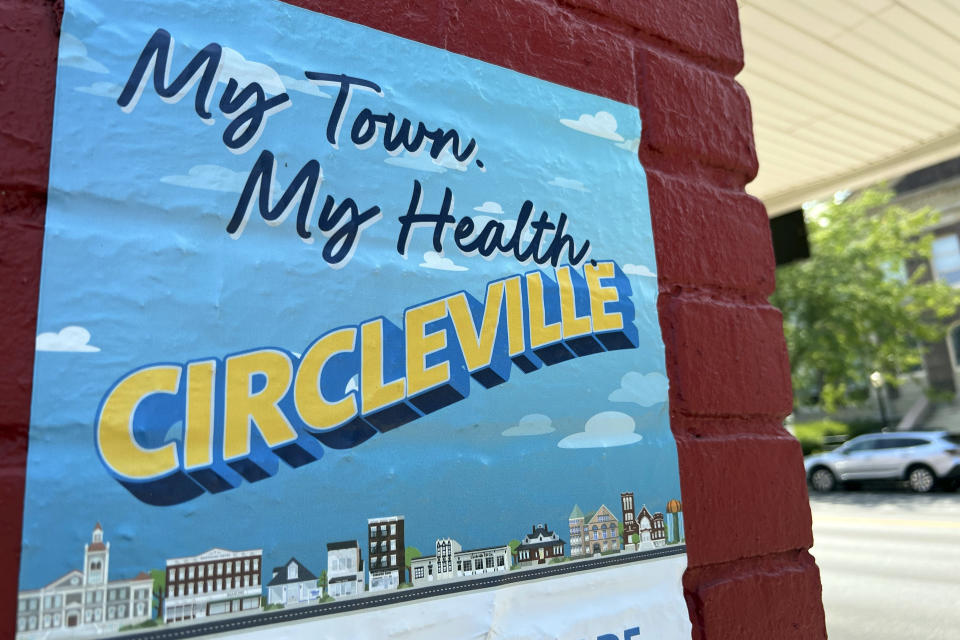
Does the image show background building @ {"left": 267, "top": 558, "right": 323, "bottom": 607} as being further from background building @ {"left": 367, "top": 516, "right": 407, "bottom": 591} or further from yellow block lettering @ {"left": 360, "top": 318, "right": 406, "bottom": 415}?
yellow block lettering @ {"left": 360, "top": 318, "right": 406, "bottom": 415}

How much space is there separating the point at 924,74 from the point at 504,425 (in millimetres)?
3552

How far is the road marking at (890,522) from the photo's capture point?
1068 cm

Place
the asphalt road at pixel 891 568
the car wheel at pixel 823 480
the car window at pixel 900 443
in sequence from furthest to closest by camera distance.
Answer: the car wheel at pixel 823 480 < the car window at pixel 900 443 < the asphalt road at pixel 891 568

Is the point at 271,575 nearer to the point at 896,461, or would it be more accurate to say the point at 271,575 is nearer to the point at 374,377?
the point at 374,377

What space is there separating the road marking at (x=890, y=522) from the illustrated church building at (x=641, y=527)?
37.7ft

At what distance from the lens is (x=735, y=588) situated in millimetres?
1720

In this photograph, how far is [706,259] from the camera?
1882 mm

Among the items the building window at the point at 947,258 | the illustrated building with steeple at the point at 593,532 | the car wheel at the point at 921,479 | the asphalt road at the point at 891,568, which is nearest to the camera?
the illustrated building with steeple at the point at 593,532

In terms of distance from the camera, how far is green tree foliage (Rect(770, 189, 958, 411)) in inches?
774

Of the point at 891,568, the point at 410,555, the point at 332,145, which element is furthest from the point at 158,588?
the point at 891,568

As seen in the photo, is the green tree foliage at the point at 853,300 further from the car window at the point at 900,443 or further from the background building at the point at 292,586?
the background building at the point at 292,586

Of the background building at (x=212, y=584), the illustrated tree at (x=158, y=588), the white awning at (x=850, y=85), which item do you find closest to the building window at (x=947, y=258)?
the white awning at (x=850, y=85)

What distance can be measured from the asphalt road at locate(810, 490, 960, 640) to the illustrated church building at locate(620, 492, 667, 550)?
4925mm

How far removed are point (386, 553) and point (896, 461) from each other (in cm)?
1705
